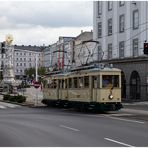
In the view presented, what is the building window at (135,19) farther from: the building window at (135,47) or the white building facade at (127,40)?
the building window at (135,47)

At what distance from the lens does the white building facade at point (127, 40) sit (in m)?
54.3

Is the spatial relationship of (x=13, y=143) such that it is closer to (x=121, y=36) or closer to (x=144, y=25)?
(x=144, y=25)

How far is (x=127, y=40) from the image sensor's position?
58.3 meters

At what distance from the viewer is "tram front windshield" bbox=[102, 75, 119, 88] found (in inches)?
1308

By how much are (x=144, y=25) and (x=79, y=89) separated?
2045 cm

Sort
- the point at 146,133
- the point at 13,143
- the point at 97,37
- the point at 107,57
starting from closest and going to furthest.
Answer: the point at 13,143
the point at 146,133
the point at 107,57
the point at 97,37

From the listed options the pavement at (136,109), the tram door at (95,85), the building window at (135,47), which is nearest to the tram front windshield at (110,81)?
the tram door at (95,85)

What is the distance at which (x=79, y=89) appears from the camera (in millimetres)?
36062

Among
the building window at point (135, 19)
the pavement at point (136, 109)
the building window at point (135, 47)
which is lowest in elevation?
the pavement at point (136, 109)

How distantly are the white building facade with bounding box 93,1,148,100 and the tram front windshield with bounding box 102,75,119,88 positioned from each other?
65.3 feet

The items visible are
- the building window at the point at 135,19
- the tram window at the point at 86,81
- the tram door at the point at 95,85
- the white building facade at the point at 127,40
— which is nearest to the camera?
the tram door at the point at 95,85

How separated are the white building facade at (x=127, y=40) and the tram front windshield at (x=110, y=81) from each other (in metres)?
19.9

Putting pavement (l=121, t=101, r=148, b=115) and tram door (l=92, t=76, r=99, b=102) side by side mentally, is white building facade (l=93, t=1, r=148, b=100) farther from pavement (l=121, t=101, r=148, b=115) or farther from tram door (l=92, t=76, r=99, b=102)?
tram door (l=92, t=76, r=99, b=102)

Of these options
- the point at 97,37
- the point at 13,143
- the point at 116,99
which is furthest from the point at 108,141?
the point at 97,37
